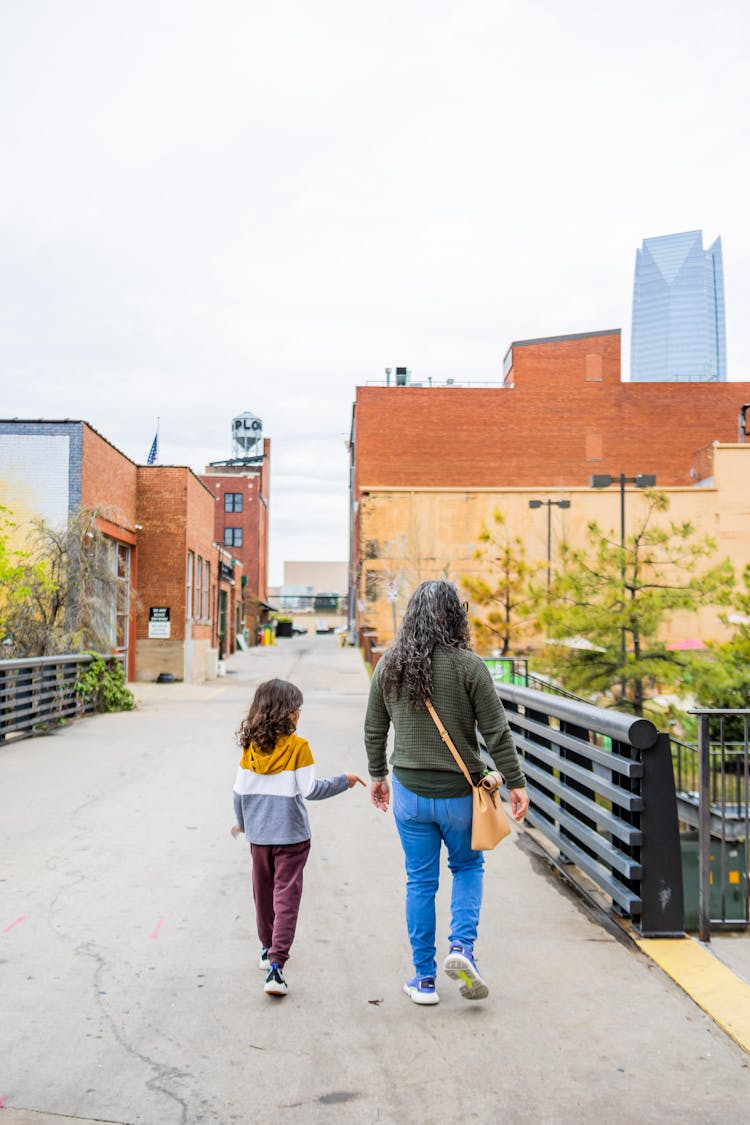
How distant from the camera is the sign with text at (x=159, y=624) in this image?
3008 cm

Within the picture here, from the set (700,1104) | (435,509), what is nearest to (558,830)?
(700,1104)

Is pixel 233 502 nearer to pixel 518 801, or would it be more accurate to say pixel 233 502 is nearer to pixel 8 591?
pixel 8 591

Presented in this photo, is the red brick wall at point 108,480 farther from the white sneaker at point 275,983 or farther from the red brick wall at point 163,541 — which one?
the white sneaker at point 275,983

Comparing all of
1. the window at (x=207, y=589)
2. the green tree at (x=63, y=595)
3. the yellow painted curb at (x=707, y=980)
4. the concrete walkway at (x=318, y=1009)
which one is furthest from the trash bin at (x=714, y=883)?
the window at (x=207, y=589)

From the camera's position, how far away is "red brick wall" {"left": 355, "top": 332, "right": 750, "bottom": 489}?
60.7m

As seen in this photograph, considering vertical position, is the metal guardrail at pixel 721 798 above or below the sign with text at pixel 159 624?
below

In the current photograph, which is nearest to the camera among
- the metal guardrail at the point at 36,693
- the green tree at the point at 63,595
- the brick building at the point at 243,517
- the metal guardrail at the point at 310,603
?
the metal guardrail at the point at 36,693

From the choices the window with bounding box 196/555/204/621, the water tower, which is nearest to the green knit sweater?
the window with bounding box 196/555/204/621

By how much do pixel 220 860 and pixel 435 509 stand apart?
143 feet

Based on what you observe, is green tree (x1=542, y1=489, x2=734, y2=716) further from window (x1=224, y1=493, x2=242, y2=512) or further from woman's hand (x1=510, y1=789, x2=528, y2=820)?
window (x1=224, y1=493, x2=242, y2=512)

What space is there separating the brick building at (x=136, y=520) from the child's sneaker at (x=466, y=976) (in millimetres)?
18642

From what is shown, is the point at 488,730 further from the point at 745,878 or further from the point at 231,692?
the point at 231,692

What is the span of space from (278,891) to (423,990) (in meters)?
0.77

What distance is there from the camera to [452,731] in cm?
436
